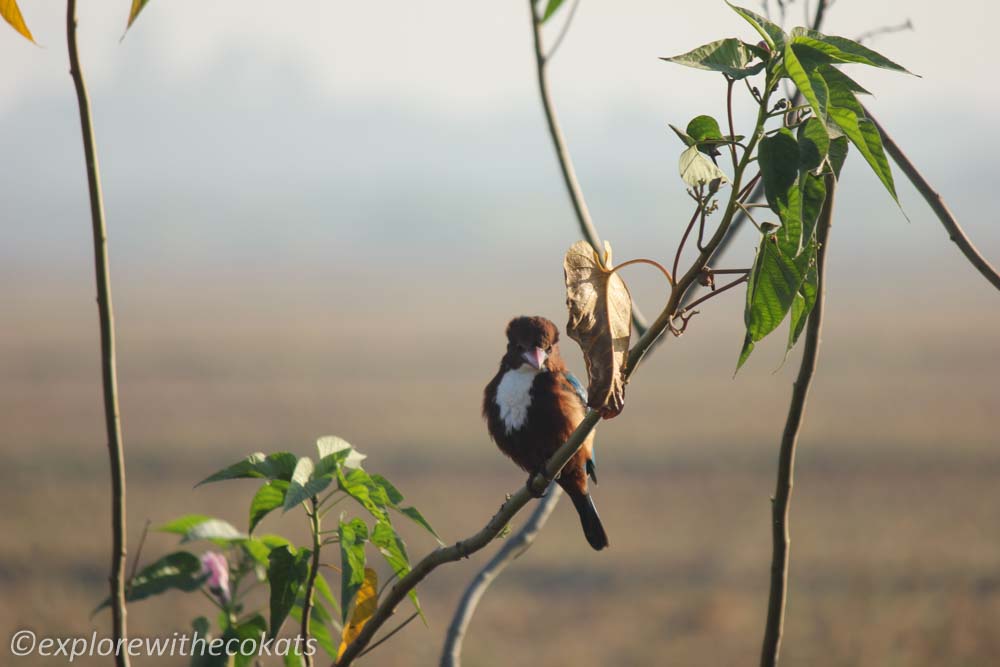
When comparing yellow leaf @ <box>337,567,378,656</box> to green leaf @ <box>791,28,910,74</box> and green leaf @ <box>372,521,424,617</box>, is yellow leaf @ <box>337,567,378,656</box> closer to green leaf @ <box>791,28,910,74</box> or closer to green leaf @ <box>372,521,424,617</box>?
green leaf @ <box>372,521,424,617</box>

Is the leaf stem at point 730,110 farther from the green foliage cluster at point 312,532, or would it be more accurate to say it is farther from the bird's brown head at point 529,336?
the bird's brown head at point 529,336

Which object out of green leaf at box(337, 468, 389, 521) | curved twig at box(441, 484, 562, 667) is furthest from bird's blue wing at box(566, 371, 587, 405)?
green leaf at box(337, 468, 389, 521)

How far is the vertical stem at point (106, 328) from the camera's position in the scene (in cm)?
195

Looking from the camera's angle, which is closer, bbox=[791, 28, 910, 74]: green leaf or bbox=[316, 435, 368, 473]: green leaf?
bbox=[791, 28, 910, 74]: green leaf

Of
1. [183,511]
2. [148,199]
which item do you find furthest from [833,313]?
[148,199]

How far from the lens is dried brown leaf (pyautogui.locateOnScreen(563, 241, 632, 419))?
1692mm

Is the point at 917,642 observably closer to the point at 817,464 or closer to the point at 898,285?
the point at 817,464

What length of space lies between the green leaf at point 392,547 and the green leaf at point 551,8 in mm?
1085

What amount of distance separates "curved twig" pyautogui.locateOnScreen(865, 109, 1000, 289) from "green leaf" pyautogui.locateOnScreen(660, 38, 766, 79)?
0.73 meters

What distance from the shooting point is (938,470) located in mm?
31312

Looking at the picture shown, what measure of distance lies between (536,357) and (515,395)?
1.26 ft

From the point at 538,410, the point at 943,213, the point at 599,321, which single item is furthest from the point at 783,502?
the point at 538,410

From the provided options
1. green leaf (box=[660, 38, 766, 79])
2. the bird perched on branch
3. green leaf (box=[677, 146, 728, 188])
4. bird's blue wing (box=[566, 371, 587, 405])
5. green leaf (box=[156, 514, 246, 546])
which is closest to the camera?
green leaf (box=[660, 38, 766, 79])

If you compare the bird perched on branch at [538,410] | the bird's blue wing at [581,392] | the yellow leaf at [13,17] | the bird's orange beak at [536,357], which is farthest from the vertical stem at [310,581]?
the bird's blue wing at [581,392]
